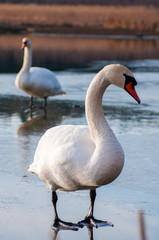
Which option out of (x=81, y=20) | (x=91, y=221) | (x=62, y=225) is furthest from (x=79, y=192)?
(x=81, y=20)

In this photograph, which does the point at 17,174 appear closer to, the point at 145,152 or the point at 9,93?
the point at 145,152

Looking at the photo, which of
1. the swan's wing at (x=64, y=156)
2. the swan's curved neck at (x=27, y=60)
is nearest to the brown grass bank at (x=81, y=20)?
the swan's curved neck at (x=27, y=60)

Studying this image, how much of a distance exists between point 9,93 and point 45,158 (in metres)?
9.56

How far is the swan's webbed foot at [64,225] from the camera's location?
5.88 meters

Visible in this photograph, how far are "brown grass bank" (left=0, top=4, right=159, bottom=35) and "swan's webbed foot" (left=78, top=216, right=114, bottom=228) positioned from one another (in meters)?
48.1

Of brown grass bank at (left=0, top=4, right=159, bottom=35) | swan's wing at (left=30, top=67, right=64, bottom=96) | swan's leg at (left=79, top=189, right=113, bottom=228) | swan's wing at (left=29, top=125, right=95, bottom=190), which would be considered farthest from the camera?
brown grass bank at (left=0, top=4, right=159, bottom=35)

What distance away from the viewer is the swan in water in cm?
561

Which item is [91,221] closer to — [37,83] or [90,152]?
[90,152]

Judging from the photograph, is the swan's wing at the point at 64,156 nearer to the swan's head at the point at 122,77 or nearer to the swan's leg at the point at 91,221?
the swan's leg at the point at 91,221

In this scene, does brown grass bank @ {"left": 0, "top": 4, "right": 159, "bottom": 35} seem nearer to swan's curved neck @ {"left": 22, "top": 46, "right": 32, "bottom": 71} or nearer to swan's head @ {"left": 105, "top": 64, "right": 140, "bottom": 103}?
swan's curved neck @ {"left": 22, "top": 46, "right": 32, "bottom": 71}

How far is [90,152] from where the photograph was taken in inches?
227

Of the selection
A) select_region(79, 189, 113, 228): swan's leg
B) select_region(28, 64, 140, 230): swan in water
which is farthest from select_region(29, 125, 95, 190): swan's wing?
select_region(79, 189, 113, 228): swan's leg

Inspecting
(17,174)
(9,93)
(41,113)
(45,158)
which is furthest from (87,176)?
(9,93)

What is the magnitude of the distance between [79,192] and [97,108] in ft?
4.47
